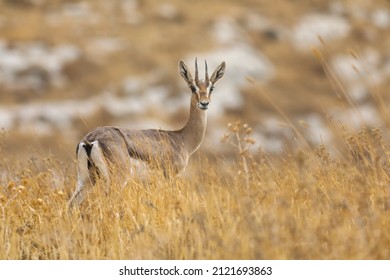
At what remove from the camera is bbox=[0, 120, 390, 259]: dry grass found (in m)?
4.88

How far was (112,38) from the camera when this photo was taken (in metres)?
67.6

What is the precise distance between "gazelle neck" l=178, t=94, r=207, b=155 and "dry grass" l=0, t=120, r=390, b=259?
2.63 meters

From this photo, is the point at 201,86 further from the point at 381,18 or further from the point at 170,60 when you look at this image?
the point at 381,18

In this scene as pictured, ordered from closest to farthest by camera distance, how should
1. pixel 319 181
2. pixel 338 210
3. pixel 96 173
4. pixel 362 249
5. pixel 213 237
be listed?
pixel 362 249 < pixel 213 237 < pixel 338 210 < pixel 319 181 < pixel 96 173

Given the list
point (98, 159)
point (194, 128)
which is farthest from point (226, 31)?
point (98, 159)

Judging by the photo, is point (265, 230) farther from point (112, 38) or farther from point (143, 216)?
point (112, 38)

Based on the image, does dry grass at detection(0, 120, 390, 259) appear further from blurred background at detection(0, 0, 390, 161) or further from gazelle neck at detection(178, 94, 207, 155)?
blurred background at detection(0, 0, 390, 161)

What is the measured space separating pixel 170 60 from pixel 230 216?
5961cm

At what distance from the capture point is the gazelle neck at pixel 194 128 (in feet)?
32.8

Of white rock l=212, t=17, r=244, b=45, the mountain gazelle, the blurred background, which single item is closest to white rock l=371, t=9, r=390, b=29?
the blurred background

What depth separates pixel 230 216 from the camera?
5.39 meters

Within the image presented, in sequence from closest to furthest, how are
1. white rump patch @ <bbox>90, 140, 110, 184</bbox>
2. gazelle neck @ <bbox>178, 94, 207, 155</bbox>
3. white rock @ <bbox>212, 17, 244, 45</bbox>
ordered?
white rump patch @ <bbox>90, 140, 110, 184</bbox> → gazelle neck @ <bbox>178, 94, 207, 155</bbox> → white rock @ <bbox>212, 17, 244, 45</bbox>

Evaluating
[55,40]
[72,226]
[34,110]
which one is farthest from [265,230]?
[55,40]

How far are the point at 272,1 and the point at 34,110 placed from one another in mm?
36058
